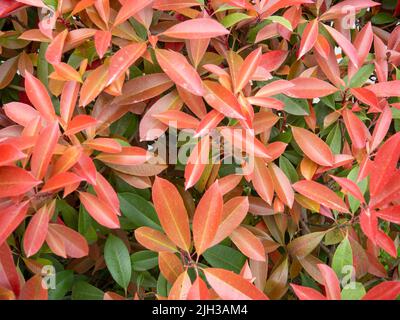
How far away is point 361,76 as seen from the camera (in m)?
0.92

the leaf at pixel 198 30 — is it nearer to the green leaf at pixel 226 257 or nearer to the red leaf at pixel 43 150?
the red leaf at pixel 43 150

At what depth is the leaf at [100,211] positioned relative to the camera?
72 centimetres

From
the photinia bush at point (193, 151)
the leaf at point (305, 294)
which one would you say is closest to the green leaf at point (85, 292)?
the photinia bush at point (193, 151)

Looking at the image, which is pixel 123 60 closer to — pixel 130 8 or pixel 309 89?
pixel 130 8

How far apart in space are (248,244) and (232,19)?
0.36 meters

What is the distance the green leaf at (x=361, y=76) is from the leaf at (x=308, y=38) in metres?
0.13

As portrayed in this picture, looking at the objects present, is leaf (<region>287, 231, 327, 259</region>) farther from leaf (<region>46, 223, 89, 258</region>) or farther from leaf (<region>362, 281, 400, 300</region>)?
leaf (<region>46, 223, 89, 258</region>)

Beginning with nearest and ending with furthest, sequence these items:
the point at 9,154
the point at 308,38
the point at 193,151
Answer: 1. the point at 9,154
2. the point at 193,151
3. the point at 308,38

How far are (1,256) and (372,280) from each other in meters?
0.67

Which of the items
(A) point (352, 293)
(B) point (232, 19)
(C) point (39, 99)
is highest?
(B) point (232, 19)

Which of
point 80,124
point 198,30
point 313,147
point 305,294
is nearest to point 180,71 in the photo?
point 198,30

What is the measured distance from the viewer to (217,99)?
0.76m

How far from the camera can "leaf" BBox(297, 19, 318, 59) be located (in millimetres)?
830
